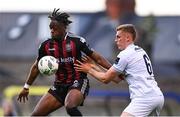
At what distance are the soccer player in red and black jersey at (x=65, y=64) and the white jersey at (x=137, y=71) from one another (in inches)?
52.5

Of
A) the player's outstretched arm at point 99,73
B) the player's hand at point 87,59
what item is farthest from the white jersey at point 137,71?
the player's hand at point 87,59

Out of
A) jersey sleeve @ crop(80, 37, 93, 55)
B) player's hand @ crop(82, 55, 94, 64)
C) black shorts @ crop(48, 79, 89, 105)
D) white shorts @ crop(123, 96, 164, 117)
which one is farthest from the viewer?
black shorts @ crop(48, 79, 89, 105)

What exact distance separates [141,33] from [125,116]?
1773 centimetres

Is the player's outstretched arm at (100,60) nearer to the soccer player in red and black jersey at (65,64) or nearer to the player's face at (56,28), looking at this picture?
the soccer player in red and black jersey at (65,64)

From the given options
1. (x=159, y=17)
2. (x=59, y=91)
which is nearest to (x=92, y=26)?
(x=159, y=17)

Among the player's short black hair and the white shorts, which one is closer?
the white shorts

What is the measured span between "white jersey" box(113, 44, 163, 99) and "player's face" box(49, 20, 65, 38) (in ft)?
5.04

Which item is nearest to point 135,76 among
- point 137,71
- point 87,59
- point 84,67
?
point 137,71

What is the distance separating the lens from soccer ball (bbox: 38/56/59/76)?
1263 centimetres

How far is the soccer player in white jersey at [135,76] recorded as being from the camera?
11.4 metres

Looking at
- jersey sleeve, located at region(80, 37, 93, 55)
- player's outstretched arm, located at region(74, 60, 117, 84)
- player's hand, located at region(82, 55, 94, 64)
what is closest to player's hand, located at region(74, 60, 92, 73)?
player's outstretched arm, located at region(74, 60, 117, 84)

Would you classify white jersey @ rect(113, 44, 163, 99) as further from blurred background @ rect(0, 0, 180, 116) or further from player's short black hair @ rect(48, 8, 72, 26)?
blurred background @ rect(0, 0, 180, 116)

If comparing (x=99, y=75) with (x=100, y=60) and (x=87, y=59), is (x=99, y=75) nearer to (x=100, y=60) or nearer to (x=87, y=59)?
(x=87, y=59)

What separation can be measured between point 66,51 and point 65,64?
20 cm
